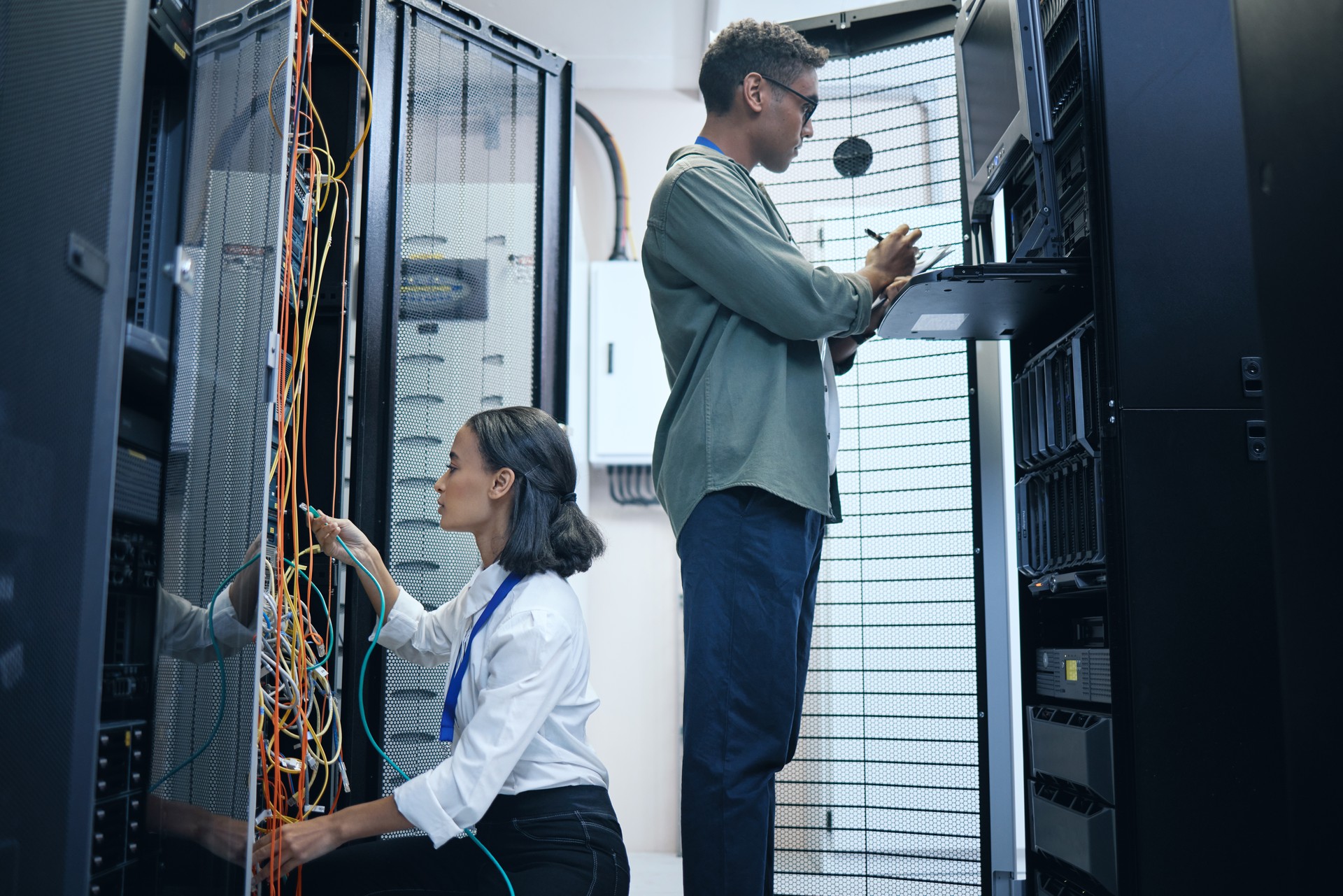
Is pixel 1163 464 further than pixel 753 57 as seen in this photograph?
No

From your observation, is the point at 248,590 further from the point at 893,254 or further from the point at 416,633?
the point at 893,254

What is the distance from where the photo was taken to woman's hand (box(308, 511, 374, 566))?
1772 millimetres

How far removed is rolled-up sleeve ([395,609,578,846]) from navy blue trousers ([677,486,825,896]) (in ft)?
0.65

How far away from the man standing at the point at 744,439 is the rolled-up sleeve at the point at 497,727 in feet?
0.68

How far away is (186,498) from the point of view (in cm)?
114

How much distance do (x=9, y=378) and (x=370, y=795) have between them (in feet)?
4.36

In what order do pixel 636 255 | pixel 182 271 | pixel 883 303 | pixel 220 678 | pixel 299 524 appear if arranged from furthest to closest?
pixel 636 255, pixel 299 524, pixel 883 303, pixel 220 678, pixel 182 271

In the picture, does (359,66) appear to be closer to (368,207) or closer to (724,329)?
(368,207)

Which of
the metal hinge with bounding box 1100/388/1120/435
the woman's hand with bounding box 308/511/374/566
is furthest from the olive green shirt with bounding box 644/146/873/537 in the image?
the woman's hand with bounding box 308/511/374/566

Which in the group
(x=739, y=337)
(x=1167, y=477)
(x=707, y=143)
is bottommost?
(x=1167, y=477)

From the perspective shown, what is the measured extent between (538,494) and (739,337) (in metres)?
0.39

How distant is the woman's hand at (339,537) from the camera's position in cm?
177

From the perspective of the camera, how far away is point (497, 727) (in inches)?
52.4

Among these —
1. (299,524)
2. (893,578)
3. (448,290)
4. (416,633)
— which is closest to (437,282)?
(448,290)
